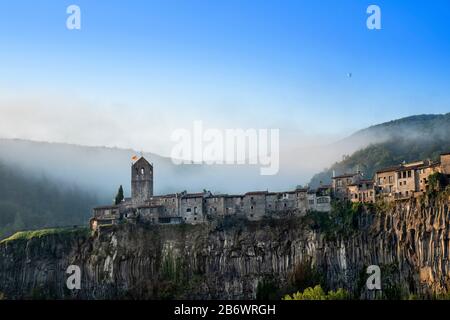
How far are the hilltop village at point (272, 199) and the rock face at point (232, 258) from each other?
1.96 m

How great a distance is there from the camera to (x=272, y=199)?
121812mm

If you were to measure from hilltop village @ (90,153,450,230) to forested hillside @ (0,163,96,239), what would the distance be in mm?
50288

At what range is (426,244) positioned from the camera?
357 feet

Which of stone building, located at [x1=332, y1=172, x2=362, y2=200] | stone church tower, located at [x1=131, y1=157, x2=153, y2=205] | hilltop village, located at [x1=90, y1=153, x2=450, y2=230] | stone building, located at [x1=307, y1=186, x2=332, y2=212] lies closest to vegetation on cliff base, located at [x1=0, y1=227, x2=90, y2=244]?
hilltop village, located at [x1=90, y1=153, x2=450, y2=230]

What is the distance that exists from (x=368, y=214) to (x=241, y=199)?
19661mm

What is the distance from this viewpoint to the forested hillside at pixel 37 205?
17762 centimetres

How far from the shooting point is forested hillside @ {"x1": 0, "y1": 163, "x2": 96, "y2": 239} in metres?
178

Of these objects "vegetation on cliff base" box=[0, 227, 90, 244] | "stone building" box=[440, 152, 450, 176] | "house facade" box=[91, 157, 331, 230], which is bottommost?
"vegetation on cliff base" box=[0, 227, 90, 244]

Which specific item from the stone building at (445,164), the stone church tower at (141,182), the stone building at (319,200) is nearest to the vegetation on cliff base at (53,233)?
the stone church tower at (141,182)

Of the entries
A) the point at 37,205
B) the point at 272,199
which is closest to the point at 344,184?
the point at 272,199

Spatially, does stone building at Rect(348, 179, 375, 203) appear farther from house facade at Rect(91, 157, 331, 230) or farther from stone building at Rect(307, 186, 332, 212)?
house facade at Rect(91, 157, 331, 230)

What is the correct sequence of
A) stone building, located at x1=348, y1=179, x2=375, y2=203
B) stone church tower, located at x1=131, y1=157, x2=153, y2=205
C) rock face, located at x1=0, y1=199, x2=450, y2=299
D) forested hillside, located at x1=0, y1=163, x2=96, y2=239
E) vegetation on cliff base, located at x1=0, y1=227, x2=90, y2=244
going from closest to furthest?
rock face, located at x1=0, y1=199, x2=450, y2=299
stone building, located at x1=348, y1=179, x2=375, y2=203
vegetation on cliff base, located at x1=0, y1=227, x2=90, y2=244
stone church tower, located at x1=131, y1=157, x2=153, y2=205
forested hillside, located at x1=0, y1=163, x2=96, y2=239
